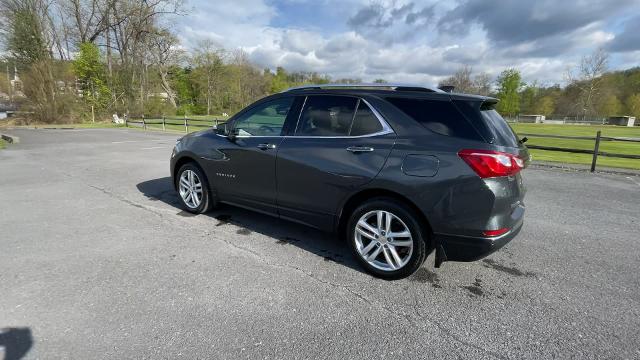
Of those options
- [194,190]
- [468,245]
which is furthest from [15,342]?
[468,245]

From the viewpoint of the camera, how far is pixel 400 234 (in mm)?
2967

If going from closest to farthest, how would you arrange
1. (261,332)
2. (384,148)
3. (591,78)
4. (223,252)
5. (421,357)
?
(421,357) → (261,332) → (384,148) → (223,252) → (591,78)

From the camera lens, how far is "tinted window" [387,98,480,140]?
2.72 meters

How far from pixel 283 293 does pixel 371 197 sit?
118 centimetres

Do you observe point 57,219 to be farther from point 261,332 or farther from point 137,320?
point 261,332

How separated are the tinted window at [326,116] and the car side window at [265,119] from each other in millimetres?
300

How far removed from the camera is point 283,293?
283cm

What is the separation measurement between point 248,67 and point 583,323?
7319 centimetres

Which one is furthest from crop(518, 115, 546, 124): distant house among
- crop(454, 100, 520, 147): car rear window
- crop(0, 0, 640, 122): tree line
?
crop(454, 100, 520, 147): car rear window

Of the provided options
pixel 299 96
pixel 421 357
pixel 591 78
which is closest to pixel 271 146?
pixel 299 96

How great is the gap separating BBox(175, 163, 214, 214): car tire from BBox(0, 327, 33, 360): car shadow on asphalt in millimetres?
2469

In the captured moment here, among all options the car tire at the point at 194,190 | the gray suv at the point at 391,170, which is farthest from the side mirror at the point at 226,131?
the car tire at the point at 194,190

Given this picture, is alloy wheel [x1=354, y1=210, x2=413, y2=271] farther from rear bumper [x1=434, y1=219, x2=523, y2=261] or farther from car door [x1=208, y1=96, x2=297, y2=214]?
car door [x1=208, y1=96, x2=297, y2=214]

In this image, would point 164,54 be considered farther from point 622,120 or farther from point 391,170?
point 622,120
